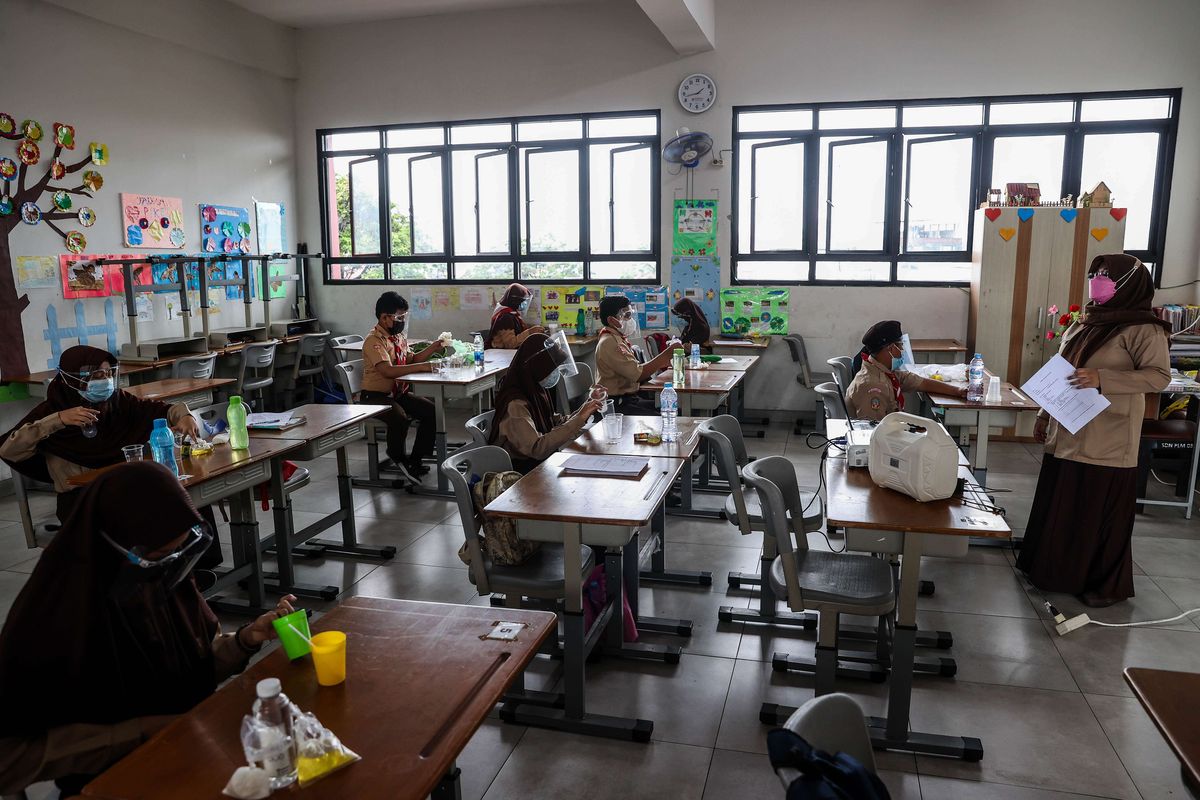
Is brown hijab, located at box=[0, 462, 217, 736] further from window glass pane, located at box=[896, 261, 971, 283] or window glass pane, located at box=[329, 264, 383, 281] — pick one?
window glass pane, located at box=[329, 264, 383, 281]

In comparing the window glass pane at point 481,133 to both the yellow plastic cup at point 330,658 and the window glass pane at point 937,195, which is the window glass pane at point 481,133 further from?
the yellow plastic cup at point 330,658

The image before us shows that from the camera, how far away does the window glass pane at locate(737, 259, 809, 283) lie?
819cm

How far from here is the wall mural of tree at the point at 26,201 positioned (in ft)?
19.6

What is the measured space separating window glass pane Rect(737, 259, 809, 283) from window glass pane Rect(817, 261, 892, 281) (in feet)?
0.57

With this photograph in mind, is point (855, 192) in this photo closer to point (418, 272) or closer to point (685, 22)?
point (685, 22)

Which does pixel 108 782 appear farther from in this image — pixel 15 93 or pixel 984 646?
pixel 15 93

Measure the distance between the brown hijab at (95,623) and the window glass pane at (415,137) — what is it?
25.1ft

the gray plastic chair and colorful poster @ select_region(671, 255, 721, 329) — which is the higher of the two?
colorful poster @ select_region(671, 255, 721, 329)

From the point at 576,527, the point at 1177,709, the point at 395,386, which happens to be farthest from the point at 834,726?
the point at 395,386

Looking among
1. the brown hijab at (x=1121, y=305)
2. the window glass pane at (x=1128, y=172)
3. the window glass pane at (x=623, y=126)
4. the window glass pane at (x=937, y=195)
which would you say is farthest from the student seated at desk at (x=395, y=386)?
the window glass pane at (x=1128, y=172)

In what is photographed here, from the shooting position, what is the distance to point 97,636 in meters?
1.85

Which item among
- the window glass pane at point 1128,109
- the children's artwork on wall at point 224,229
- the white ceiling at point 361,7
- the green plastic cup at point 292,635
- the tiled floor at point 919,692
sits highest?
the white ceiling at point 361,7

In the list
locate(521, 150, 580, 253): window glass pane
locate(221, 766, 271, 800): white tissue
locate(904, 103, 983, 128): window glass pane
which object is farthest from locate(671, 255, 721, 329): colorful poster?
locate(221, 766, 271, 800): white tissue

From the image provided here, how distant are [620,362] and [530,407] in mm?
1926
